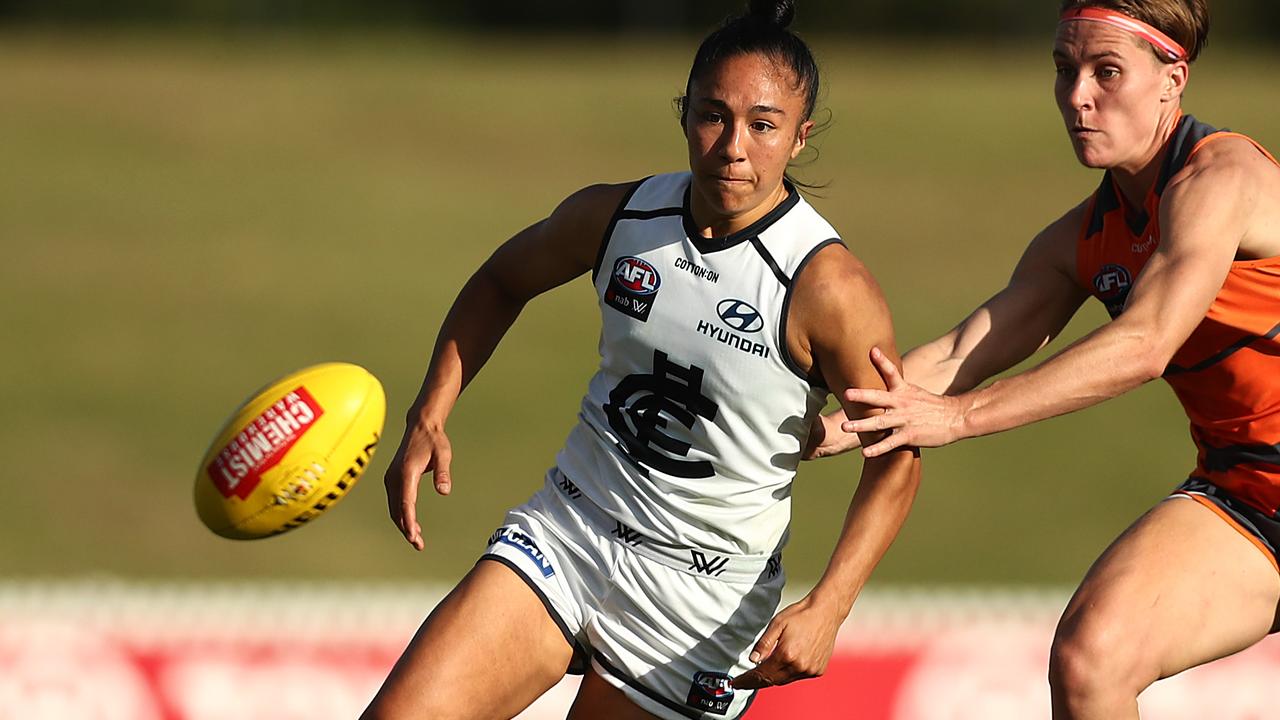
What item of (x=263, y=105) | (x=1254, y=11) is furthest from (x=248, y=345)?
(x=1254, y=11)

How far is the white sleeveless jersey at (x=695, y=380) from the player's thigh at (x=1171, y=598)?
2.89 feet

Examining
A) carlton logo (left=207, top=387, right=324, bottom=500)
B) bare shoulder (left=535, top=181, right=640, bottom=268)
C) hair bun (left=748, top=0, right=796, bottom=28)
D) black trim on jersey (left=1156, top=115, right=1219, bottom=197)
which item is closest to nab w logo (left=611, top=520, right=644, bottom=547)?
bare shoulder (left=535, top=181, right=640, bottom=268)

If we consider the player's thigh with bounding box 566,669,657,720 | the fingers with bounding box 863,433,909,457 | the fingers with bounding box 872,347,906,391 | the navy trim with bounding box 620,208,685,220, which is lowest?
the player's thigh with bounding box 566,669,657,720

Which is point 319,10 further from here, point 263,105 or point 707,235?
point 707,235

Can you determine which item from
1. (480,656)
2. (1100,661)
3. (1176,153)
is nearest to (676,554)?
(480,656)

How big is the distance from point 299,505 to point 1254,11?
36859mm

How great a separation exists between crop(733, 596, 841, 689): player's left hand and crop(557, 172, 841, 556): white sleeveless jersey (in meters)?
0.46

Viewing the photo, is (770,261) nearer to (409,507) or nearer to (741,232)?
(741,232)

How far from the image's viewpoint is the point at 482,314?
16.6ft

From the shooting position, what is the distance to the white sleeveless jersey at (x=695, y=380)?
4.47 m

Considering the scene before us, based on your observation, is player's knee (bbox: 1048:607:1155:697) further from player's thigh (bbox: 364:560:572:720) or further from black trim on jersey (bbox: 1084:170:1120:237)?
player's thigh (bbox: 364:560:572:720)

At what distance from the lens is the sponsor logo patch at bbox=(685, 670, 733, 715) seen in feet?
15.5

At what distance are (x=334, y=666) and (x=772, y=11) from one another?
3869mm

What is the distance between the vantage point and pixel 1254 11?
37.9 m
